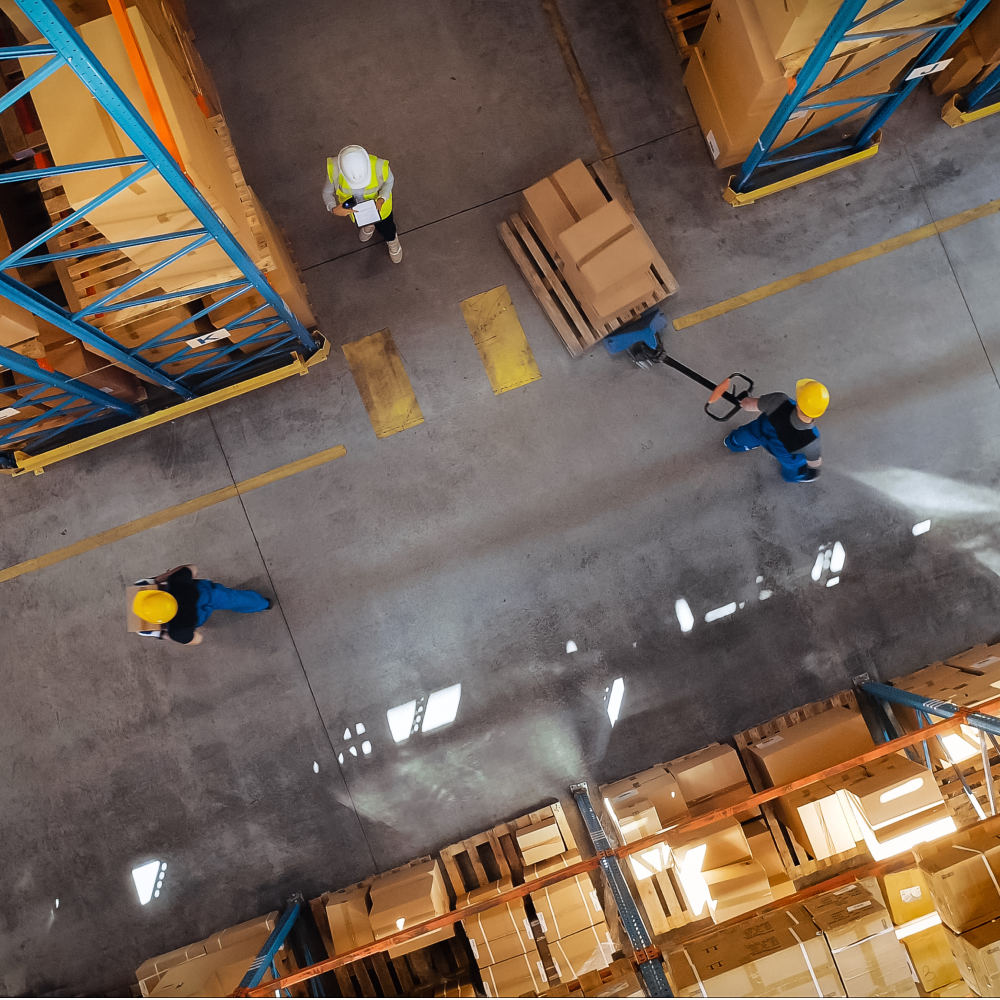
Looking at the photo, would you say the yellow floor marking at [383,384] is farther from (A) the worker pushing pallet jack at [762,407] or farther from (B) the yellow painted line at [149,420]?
(A) the worker pushing pallet jack at [762,407]

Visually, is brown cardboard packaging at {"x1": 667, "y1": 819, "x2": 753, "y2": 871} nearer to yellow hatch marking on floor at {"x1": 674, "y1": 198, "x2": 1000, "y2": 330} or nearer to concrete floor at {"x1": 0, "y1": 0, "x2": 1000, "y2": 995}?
concrete floor at {"x1": 0, "y1": 0, "x2": 1000, "y2": 995}

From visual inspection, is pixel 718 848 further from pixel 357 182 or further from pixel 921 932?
pixel 357 182

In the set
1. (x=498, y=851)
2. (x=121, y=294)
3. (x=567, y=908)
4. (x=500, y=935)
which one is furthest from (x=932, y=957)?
(x=121, y=294)

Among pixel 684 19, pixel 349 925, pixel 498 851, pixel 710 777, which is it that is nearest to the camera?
pixel 349 925

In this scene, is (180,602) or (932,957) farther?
(180,602)

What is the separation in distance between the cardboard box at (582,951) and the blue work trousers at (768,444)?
441 cm

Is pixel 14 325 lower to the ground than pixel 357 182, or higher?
lower

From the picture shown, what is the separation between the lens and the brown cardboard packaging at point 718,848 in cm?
591

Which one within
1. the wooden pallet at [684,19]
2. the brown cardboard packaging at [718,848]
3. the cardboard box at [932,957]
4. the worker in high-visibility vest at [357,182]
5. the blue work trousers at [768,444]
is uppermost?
the wooden pallet at [684,19]

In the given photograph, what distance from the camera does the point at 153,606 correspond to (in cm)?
602

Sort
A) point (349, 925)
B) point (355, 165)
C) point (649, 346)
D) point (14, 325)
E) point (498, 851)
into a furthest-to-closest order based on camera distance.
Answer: point (649, 346) → point (498, 851) → point (349, 925) → point (355, 165) → point (14, 325)

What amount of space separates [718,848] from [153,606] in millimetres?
5194

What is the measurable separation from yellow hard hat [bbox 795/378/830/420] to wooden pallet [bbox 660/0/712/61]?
372 cm

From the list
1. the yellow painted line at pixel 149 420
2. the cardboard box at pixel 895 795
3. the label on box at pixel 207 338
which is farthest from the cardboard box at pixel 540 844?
the label on box at pixel 207 338
